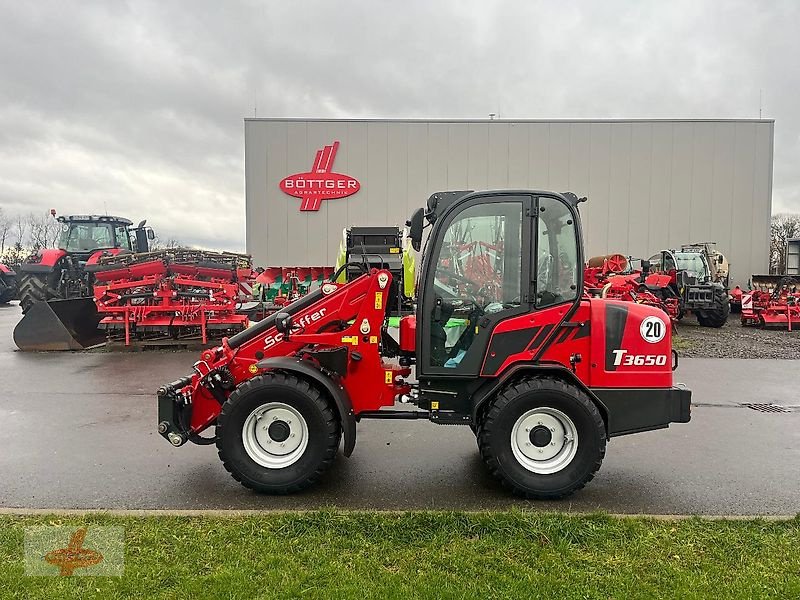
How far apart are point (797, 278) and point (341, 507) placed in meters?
17.8

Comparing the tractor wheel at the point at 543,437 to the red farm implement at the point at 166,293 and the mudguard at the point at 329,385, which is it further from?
the red farm implement at the point at 166,293

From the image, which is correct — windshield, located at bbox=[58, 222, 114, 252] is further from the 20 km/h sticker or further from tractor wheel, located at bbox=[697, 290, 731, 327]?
tractor wheel, located at bbox=[697, 290, 731, 327]

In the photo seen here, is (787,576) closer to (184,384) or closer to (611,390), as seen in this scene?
(611,390)

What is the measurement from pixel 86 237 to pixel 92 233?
0.24 metres

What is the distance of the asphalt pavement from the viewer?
13.1 feet

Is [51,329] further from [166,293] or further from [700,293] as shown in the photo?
[700,293]

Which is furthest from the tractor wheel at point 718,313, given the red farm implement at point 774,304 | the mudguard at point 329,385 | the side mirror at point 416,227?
the mudguard at point 329,385

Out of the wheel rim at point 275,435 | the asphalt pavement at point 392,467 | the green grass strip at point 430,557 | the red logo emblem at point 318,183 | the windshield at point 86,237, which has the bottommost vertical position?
the asphalt pavement at point 392,467

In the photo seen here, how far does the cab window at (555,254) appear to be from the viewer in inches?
161

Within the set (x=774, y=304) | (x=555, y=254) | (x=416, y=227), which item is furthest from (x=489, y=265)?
(x=774, y=304)

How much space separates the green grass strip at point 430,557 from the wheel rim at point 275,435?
59 cm

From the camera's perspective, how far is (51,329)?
35.5ft

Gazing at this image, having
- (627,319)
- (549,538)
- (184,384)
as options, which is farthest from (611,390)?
(184,384)

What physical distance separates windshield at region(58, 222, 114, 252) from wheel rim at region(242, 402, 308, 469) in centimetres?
1627
